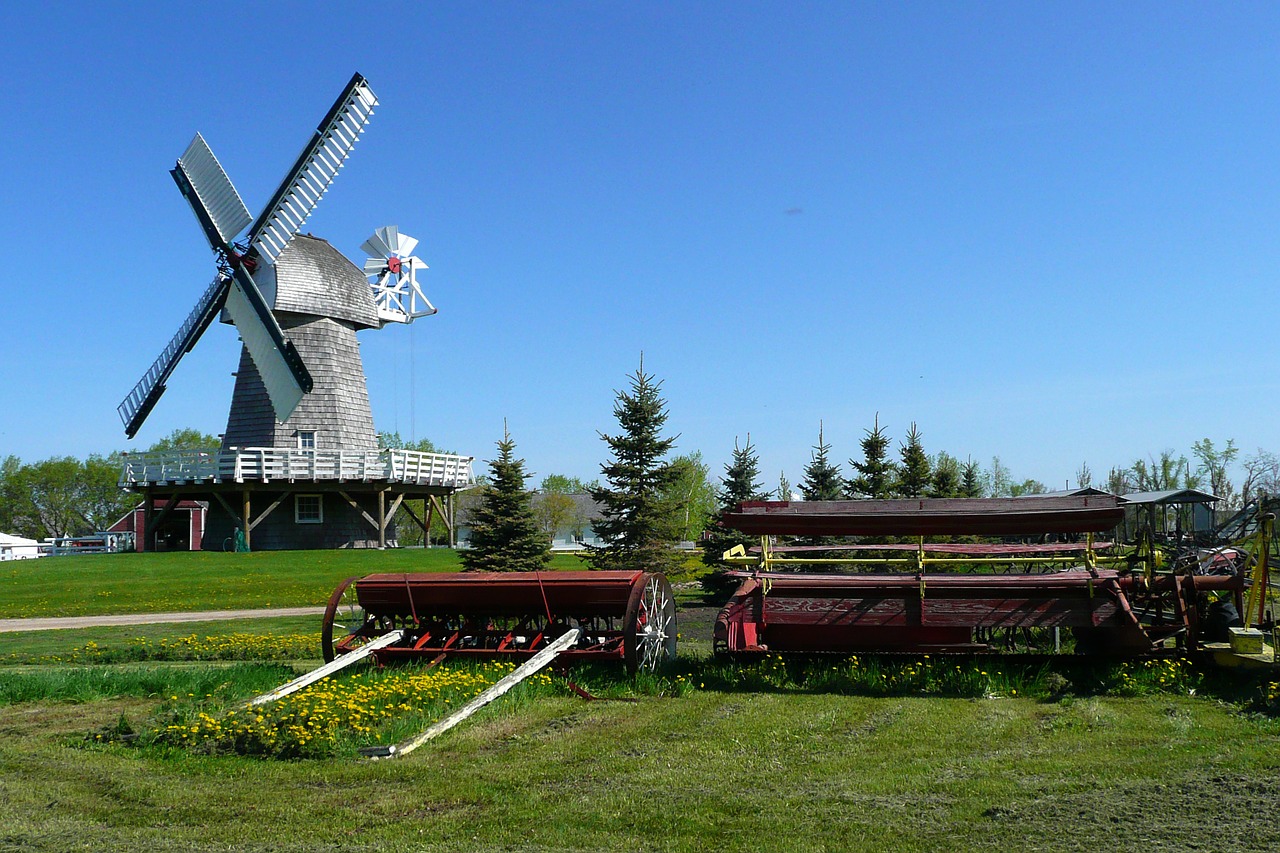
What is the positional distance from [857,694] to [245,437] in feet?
128

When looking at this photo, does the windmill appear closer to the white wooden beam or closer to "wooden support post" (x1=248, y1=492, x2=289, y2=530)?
"wooden support post" (x1=248, y1=492, x2=289, y2=530)

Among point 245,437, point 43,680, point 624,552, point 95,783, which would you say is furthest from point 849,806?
point 245,437

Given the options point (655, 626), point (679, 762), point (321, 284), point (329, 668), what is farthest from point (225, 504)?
point (679, 762)

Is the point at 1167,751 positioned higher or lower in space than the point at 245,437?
lower

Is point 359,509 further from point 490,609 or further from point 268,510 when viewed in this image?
point 490,609

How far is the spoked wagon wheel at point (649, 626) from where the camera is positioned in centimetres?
1216

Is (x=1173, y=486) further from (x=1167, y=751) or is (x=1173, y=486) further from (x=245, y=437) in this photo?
Answer: (x=1167, y=751)

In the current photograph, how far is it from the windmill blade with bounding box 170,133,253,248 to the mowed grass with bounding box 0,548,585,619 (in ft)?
43.3

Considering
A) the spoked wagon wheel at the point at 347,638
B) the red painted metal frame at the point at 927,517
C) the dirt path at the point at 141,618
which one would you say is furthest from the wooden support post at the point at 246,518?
the red painted metal frame at the point at 927,517

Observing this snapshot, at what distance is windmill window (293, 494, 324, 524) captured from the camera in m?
47.4

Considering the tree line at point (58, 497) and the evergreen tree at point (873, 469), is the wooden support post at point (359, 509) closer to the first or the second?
the evergreen tree at point (873, 469)

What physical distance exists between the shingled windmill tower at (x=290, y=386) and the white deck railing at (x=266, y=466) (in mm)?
58

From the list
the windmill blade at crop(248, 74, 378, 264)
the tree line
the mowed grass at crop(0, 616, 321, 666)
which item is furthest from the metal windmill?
the tree line

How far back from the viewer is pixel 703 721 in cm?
1023
